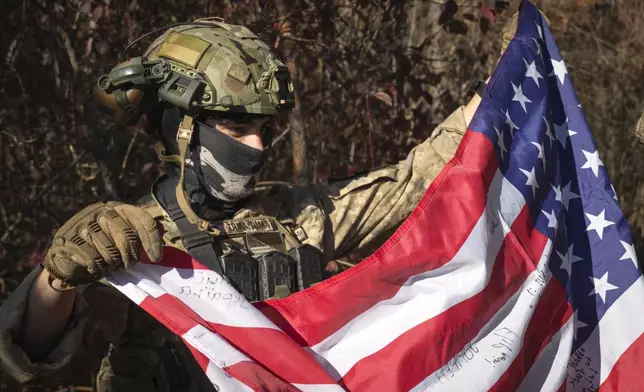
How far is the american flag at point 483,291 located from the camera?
3064 millimetres

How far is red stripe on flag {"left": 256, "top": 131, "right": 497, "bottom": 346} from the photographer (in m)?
3.22

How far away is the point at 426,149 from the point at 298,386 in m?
1.25

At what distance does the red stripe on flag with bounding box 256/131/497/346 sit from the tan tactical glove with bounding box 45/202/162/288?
0.47m

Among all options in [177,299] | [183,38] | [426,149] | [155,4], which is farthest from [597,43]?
[177,299]

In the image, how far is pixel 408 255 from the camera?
342 cm

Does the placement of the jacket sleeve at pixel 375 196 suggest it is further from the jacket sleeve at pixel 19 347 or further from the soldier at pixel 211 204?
the jacket sleeve at pixel 19 347

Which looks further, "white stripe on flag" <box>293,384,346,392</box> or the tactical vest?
the tactical vest

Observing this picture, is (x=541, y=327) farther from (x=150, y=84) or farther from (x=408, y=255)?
(x=150, y=84)

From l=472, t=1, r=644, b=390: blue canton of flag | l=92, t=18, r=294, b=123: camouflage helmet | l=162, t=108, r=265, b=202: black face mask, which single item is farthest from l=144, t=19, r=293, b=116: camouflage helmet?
l=472, t=1, r=644, b=390: blue canton of flag

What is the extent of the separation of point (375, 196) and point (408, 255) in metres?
0.50

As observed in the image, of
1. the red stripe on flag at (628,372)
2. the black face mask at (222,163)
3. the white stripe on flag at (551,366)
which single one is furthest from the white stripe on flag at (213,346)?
the red stripe on flag at (628,372)

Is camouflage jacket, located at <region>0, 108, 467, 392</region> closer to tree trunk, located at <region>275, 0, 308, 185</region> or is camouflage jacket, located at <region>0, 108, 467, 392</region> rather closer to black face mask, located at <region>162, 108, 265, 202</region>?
black face mask, located at <region>162, 108, 265, 202</region>

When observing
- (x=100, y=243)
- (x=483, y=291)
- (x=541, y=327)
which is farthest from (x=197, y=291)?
(x=541, y=327)

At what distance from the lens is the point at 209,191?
3584 millimetres
